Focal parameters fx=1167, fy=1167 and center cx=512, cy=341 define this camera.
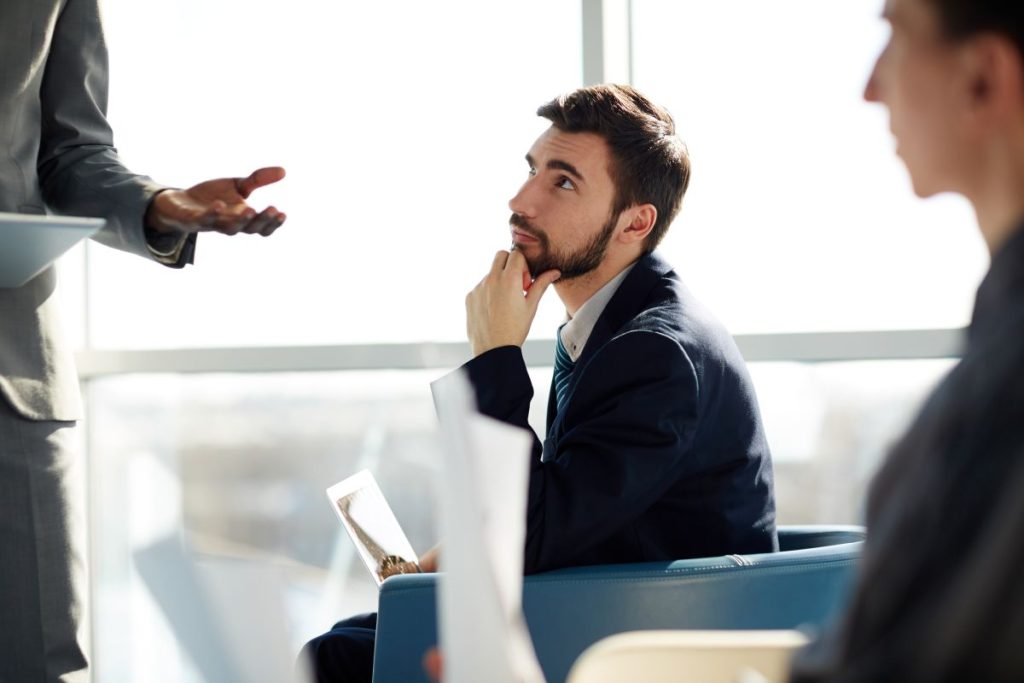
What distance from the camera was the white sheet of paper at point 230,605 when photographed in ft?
3.44

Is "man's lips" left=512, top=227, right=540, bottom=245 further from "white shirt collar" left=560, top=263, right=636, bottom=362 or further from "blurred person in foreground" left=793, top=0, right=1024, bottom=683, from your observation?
"blurred person in foreground" left=793, top=0, right=1024, bottom=683

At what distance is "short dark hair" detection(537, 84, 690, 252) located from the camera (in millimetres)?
2211

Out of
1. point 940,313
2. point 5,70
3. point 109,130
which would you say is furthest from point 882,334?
point 5,70

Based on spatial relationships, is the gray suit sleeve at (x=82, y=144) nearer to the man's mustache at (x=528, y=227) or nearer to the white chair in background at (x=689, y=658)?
the man's mustache at (x=528, y=227)

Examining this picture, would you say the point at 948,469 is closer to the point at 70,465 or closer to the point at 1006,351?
the point at 1006,351

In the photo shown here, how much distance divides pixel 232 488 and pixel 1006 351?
10.6ft

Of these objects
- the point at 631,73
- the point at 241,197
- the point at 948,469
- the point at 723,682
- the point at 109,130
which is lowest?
the point at 723,682

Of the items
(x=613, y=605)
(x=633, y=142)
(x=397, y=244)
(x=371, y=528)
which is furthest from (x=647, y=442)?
(x=397, y=244)

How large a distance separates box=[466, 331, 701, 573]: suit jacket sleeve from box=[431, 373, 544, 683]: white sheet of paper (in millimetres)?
830

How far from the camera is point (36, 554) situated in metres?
1.71

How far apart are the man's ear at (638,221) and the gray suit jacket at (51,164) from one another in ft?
2.69

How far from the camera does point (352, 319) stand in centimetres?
342

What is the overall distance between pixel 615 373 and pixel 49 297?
33.6 inches

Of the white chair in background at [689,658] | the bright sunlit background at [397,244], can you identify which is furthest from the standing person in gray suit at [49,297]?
the bright sunlit background at [397,244]
